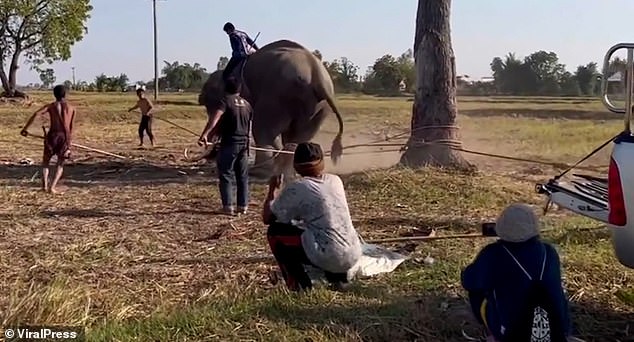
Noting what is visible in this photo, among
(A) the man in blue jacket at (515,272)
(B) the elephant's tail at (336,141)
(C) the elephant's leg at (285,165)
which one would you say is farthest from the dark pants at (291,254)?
(B) the elephant's tail at (336,141)

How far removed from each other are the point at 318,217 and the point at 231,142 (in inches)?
157

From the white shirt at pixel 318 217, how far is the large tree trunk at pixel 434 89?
23.8 ft

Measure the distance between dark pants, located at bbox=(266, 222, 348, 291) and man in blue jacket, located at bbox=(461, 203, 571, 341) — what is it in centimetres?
185

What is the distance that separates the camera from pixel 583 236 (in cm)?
801

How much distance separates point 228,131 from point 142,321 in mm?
4609

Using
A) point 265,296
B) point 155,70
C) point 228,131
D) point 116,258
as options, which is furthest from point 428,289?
point 155,70

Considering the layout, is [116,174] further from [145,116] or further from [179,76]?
[179,76]

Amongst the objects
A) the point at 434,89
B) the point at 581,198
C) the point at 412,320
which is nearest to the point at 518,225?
the point at 412,320

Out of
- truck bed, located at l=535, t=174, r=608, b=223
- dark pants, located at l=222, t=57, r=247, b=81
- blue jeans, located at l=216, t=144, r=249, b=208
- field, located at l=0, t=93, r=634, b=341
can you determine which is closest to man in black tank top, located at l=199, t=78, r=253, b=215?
blue jeans, located at l=216, t=144, r=249, b=208

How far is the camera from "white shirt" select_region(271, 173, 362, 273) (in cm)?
598

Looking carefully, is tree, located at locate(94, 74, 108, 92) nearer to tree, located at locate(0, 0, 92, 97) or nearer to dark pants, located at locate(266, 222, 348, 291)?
tree, located at locate(0, 0, 92, 97)

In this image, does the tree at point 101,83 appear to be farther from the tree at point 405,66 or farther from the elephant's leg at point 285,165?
the elephant's leg at point 285,165

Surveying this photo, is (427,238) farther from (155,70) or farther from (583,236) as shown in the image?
(155,70)

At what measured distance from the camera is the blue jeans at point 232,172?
9.70 metres
